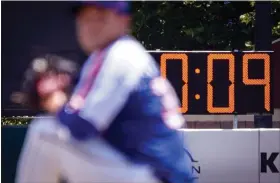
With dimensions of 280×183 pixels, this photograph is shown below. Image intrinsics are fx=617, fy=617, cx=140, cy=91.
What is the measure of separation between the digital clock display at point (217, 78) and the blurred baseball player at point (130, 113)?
3.64 meters

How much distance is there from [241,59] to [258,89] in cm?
34

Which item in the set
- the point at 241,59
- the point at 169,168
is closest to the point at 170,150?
the point at 169,168

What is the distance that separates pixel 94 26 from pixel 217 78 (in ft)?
12.0

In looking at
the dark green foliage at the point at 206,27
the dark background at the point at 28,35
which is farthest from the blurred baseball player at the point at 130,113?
the dark green foliage at the point at 206,27

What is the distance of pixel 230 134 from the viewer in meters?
6.04

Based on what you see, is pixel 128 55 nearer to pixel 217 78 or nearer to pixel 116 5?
pixel 116 5

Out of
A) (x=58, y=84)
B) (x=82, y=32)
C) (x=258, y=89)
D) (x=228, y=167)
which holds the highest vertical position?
(x=82, y=32)

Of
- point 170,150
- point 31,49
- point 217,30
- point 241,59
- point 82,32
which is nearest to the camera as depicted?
point 170,150

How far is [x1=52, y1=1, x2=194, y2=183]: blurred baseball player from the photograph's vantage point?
2000 millimetres

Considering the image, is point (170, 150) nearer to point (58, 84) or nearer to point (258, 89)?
point (58, 84)

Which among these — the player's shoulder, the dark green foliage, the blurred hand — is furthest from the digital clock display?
the dark green foliage

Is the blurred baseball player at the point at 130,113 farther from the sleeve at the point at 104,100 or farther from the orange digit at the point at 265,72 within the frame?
the orange digit at the point at 265,72

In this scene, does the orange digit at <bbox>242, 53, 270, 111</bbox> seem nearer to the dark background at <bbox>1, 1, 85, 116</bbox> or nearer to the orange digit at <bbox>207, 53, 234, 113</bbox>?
the orange digit at <bbox>207, 53, 234, 113</bbox>

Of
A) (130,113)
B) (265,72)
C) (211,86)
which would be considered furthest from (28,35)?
(265,72)
